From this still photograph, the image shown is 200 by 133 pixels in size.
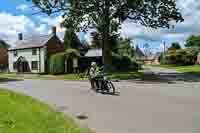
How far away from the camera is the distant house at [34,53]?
186 feet

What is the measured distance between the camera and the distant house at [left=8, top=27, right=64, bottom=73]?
56.7m

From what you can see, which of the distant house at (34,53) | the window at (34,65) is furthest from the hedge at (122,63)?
the window at (34,65)

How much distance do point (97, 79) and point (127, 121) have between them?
Result: 836 cm

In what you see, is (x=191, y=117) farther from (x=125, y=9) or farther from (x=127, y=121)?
(x=125, y=9)

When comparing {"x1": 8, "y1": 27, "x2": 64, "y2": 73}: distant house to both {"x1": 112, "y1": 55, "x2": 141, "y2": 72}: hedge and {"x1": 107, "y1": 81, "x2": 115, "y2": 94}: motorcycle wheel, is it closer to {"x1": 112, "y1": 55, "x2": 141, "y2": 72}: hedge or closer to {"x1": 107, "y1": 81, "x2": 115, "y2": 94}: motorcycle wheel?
{"x1": 112, "y1": 55, "x2": 141, "y2": 72}: hedge

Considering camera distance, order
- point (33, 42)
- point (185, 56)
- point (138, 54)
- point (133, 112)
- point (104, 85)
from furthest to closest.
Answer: point (138, 54) → point (185, 56) → point (33, 42) → point (104, 85) → point (133, 112)

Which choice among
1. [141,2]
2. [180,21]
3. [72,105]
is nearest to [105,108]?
[72,105]

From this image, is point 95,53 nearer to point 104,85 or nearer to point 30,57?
point 30,57

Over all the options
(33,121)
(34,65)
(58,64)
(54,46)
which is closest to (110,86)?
(33,121)

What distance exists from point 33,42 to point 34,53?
357cm

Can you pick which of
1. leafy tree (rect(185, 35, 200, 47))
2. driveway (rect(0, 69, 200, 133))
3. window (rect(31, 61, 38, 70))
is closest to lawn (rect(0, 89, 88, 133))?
driveway (rect(0, 69, 200, 133))

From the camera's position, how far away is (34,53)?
58.7 metres

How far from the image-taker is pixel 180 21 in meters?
37.8

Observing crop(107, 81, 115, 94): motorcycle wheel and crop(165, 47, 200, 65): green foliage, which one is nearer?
crop(107, 81, 115, 94): motorcycle wheel
